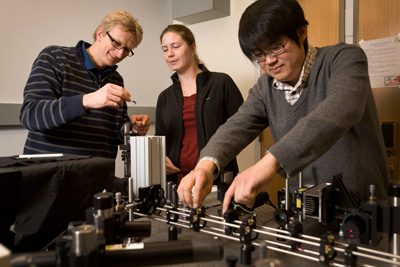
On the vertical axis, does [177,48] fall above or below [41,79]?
above

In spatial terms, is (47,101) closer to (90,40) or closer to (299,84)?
(299,84)

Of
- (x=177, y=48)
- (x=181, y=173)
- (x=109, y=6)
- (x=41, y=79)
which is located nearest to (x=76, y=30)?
(x=109, y=6)

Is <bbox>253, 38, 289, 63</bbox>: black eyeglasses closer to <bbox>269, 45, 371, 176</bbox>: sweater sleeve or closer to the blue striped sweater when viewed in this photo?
<bbox>269, 45, 371, 176</bbox>: sweater sleeve

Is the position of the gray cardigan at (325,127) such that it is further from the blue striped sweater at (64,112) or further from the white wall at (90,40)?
the white wall at (90,40)

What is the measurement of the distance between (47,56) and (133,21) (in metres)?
0.47

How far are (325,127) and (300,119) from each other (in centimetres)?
11

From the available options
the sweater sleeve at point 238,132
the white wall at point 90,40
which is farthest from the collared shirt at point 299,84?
the white wall at point 90,40

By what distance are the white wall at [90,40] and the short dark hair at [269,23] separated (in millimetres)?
1929

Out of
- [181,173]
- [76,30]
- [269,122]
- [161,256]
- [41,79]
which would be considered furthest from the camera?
[76,30]

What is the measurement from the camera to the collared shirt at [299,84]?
1073mm

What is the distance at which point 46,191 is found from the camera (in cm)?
84

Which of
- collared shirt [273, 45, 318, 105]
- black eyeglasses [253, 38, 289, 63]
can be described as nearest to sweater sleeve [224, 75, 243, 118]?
collared shirt [273, 45, 318, 105]

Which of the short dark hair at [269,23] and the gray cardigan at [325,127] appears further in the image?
the short dark hair at [269,23]

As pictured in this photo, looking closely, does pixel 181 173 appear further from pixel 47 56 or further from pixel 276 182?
pixel 276 182
